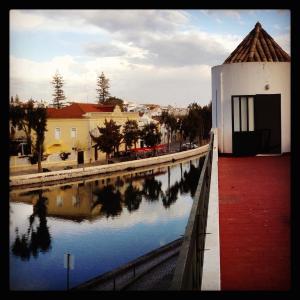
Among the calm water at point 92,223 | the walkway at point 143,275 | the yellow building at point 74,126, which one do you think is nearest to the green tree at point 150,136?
the calm water at point 92,223

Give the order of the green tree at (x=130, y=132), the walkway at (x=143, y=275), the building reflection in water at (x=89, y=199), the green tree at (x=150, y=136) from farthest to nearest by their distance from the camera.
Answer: the green tree at (x=150, y=136) < the green tree at (x=130, y=132) < the building reflection in water at (x=89, y=199) < the walkway at (x=143, y=275)

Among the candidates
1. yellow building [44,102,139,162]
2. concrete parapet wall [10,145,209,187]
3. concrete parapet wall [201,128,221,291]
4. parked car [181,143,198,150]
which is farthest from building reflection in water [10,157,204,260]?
concrete parapet wall [201,128,221,291]

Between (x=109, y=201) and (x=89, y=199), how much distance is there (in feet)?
3.29

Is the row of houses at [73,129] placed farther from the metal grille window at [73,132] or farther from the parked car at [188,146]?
the parked car at [188,146]

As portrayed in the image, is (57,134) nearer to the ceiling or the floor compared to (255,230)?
nearer to the ceiling

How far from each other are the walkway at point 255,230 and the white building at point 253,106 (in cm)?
153

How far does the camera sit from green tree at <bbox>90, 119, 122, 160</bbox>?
21562 mm

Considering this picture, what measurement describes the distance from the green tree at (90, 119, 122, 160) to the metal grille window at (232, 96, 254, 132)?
14912 mm

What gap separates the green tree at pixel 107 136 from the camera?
2156cm

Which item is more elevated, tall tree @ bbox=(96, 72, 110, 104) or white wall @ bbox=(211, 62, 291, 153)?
tall tree @ bbox=(96, 72, 110, 104)

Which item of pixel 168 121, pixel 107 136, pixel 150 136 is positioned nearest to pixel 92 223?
pixel 107 136

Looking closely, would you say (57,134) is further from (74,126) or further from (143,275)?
(143,275)

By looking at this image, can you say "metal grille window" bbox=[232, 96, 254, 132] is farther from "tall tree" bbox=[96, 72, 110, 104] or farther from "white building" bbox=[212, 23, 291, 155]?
"tall tree" bbox=[96, 72, 110, 104]

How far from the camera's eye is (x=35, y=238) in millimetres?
15797
